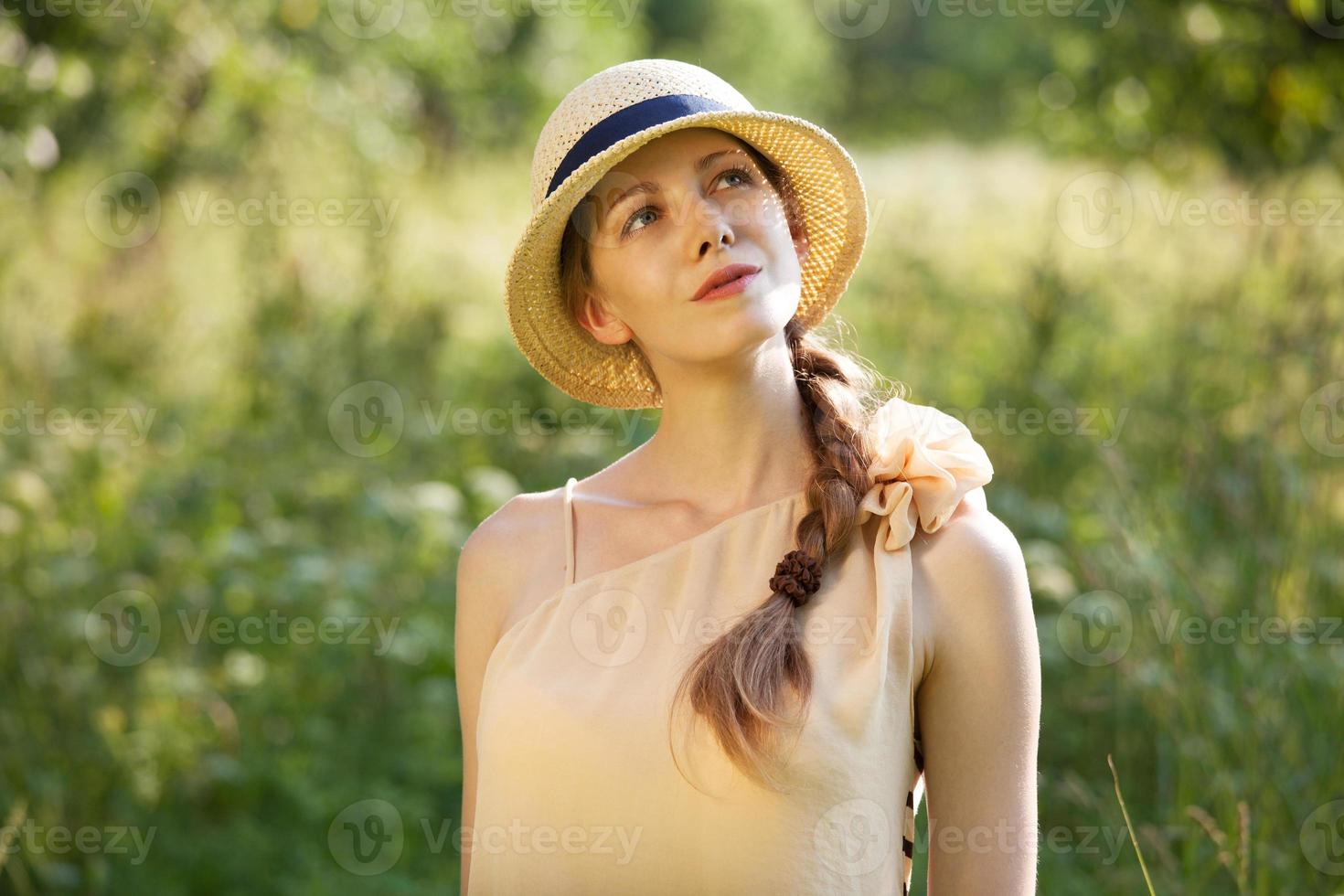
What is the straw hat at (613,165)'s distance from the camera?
205 centimetres

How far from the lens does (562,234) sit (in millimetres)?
2221

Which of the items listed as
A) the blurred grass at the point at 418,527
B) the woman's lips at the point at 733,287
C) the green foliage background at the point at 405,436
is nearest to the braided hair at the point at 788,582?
the woman's lips at the point at 733,287

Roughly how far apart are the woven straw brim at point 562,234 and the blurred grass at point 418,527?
0.35 m

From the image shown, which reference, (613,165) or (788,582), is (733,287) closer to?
(613,165)

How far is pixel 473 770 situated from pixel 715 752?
59cm

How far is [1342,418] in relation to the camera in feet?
11.8

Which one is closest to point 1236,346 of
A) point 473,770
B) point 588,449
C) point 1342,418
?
point 1342,418

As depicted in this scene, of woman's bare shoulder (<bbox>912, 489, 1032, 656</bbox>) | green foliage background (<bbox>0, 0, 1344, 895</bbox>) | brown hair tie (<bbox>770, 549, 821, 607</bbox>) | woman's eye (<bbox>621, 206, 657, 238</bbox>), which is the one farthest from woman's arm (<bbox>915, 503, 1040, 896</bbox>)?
woman's eye (<bbox>621, 206, 657, 238</bbox>)

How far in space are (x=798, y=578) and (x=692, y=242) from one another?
52cm

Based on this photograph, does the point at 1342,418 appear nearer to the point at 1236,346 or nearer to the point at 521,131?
the point at 1236,346

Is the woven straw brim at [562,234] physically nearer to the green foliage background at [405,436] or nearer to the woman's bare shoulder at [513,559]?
the woman's bare shoulder at [513,559]

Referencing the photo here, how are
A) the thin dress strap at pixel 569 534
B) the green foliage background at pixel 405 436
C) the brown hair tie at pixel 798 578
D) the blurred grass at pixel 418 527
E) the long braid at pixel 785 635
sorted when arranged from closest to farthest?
the long braid at pixel 785 635 < the brown hair tie at pixel 798 578 < the thin dress strap at pixel 569 534 < the blurred grass at pixel 418 527 < the green foliage background at pixel 405 436

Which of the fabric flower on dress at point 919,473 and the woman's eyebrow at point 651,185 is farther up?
the woman's eyebrow at point 651,185

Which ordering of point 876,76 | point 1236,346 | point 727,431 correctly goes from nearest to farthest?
point 727,431, point 1236,346, point 876,76
